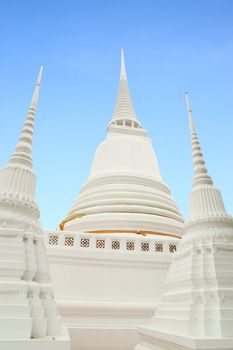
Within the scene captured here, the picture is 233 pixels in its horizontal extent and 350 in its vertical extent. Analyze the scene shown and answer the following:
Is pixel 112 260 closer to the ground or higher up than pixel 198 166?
closer to the ground

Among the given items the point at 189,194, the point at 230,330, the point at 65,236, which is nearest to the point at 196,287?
the point at 230,330

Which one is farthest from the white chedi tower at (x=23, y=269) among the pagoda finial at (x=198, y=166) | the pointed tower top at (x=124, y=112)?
the pointed tower top at (x=124, y=112)

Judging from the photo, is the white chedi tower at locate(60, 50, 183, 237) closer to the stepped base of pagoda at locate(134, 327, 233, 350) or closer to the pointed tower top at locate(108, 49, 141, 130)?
the pointed tower top at locate(108, 49, 141, 130)

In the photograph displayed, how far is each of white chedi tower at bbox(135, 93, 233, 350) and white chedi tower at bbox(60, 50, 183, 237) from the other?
284 centimetres

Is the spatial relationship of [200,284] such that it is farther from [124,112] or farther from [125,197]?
[124,112]

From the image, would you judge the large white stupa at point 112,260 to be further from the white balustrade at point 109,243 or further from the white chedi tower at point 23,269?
the white chedi tower at point 23,269

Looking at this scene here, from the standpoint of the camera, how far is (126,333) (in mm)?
5195

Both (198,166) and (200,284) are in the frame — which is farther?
(198,166)

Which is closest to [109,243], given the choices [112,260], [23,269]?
[112,260]

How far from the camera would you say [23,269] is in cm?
302

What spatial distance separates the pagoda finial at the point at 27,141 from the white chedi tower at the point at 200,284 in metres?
2.59

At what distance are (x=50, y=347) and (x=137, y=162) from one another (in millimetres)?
7615

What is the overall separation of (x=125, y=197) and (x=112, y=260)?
7.82 feet

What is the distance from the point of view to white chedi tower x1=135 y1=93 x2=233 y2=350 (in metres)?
3.08
